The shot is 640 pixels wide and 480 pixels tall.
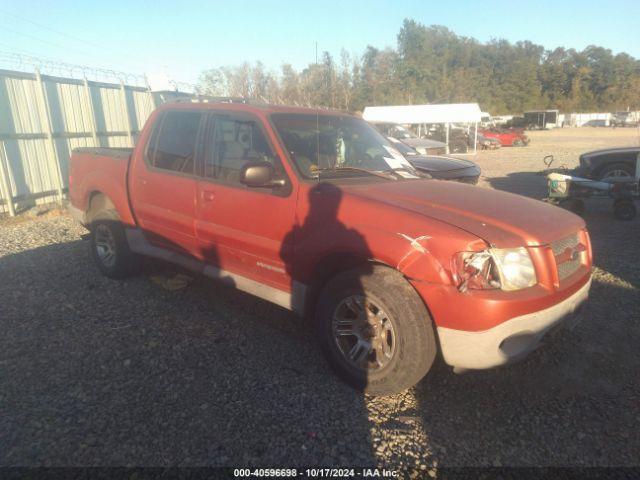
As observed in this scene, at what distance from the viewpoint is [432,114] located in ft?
Answer: 80.8

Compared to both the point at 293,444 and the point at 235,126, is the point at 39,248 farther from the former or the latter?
the point at 293,444

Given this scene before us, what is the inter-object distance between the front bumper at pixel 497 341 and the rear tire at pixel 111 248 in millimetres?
3710

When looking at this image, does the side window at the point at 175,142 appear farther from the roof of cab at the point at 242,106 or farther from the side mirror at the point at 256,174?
the side mirror at the point at 256,174

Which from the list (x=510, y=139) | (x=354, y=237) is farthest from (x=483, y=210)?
(x=510, y=139)

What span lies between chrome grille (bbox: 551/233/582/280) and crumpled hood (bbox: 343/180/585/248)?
0.05 meters

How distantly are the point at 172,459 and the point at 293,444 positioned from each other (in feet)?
2.18

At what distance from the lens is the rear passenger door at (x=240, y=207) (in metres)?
3.33

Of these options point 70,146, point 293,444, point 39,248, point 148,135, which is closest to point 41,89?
point 70,146

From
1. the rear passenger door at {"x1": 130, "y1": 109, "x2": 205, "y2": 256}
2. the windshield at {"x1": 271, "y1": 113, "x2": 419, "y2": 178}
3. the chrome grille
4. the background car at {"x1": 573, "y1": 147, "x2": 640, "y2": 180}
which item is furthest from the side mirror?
the background car at {"x1": 573, "y1": 147, "x2": 640, "y2": 180}

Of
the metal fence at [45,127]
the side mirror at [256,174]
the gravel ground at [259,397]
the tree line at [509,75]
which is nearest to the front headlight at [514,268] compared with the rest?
the gravel ground at [259,397]

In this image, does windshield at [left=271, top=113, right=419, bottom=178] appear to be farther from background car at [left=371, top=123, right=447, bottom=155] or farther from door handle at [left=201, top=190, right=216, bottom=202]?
background car at [left=371, top=123, right=447, bottom=155]

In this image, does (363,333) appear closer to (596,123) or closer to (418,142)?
(418,142)

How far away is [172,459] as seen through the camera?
238cm

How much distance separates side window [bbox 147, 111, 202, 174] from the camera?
13.4 ft
